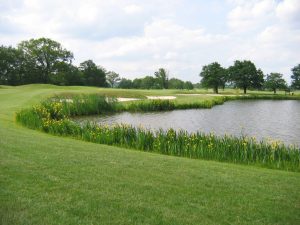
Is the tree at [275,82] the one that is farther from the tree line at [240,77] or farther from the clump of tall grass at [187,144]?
A: the clump of tall grass at [187,144]

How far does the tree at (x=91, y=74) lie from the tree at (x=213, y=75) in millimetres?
24965

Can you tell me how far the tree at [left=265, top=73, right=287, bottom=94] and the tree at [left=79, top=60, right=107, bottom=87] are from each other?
4005 cm

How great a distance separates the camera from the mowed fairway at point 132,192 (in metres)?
4.29

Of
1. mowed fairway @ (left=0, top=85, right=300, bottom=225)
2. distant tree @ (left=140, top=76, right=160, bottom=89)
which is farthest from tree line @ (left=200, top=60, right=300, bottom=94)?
mowed fairway @ (left=0, top=85, right=300, bottom=225)

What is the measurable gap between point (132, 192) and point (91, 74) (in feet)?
255

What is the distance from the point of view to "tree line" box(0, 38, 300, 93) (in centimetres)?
6388

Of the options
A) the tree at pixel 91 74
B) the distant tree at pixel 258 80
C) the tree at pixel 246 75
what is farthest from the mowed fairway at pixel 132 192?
the tree at pixel 91 74

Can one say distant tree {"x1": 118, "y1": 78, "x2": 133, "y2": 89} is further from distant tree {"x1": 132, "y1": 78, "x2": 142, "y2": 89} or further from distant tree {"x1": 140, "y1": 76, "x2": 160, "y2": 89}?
distant tree {"x1": 140, "y1": 76, "x2": 160, "y2": 89}

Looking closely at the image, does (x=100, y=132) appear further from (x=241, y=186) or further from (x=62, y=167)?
(x=241, y=186)

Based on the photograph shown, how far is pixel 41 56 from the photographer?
67.4 meters

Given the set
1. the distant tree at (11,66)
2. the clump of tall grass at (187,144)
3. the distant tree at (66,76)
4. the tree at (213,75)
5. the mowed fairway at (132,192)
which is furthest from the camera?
the tree at (213,75)

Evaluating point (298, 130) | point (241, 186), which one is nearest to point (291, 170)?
point (241, 186)

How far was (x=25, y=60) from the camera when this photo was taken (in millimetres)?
65375

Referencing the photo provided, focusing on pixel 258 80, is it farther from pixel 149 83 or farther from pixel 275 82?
pixel 149 83
